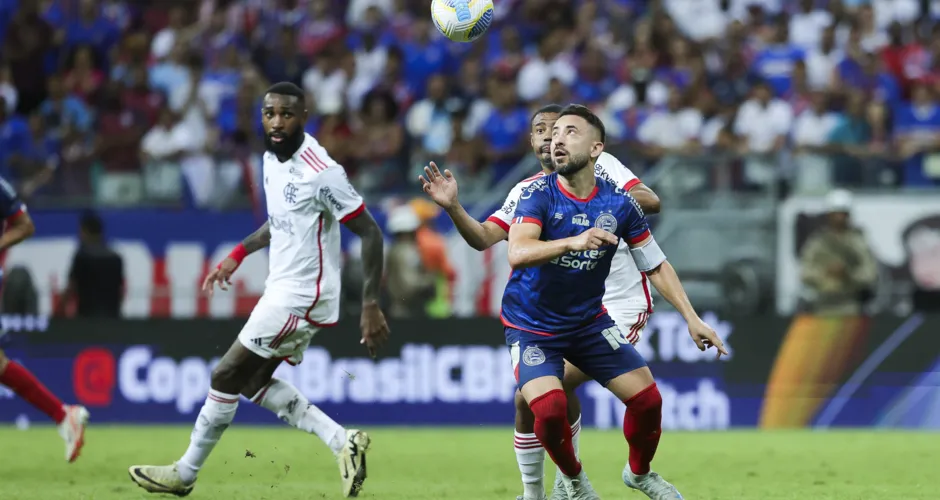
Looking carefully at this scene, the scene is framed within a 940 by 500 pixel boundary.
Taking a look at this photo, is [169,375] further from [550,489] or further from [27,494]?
[550,489]

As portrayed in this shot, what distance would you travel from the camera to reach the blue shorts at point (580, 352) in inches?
292

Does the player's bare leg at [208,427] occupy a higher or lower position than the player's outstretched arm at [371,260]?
lower

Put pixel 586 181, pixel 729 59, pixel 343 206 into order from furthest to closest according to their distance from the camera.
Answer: pixel 729 59
pixel 343 206
pixel 586 181

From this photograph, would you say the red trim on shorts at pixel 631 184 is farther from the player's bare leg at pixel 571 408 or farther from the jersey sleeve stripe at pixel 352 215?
the jersey sleeve stripe at pixel 352 215

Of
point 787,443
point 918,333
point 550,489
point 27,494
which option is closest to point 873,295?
point 918,333

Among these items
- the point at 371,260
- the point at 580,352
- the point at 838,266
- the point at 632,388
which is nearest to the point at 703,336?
the point at 632,388

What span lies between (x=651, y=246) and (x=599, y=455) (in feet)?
16.0

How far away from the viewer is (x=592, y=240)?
21.9ft

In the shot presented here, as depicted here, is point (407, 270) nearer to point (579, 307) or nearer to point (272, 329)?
point (272, 329)

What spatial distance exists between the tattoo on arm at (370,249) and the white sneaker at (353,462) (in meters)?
1.03

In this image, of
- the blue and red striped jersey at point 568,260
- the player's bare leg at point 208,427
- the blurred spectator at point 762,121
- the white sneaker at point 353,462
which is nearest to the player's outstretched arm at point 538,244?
the blue and red striped jersey at point 568,260

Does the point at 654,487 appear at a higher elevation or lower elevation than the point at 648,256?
lower

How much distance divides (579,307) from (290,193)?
7.61ft

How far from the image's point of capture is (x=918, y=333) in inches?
574
